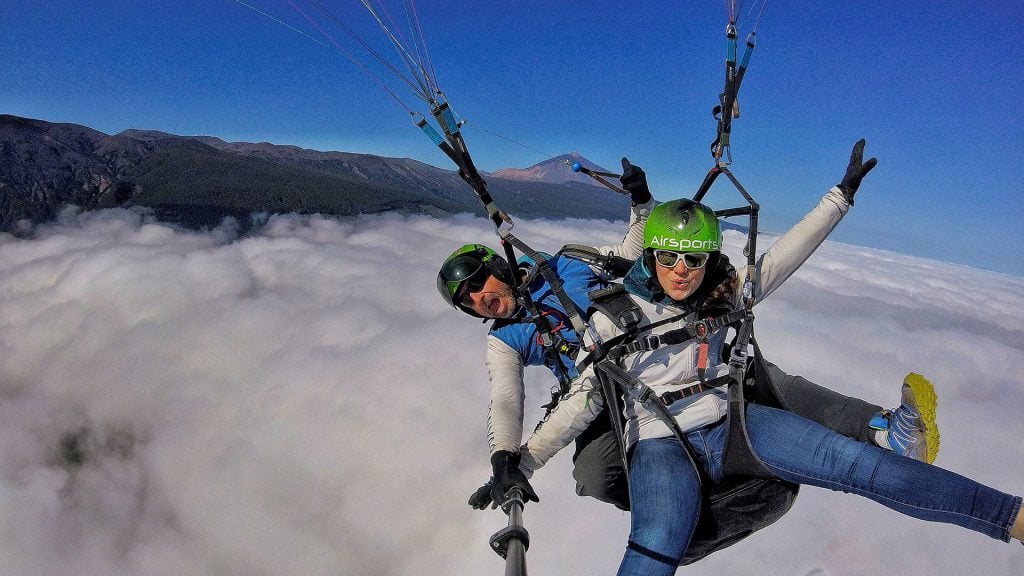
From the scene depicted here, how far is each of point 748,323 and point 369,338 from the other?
8896 cm

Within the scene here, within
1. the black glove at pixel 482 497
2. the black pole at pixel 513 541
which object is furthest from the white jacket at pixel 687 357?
the black glove at pixel 482 497

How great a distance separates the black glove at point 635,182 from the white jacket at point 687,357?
4.13 ft

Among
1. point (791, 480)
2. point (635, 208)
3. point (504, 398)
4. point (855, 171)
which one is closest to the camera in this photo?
point (791, 480)

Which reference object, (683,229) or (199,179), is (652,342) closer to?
(683,229)

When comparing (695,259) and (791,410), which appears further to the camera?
(791,410)

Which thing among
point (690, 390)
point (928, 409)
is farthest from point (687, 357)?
point (928, 409)

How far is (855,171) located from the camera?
2561 mm

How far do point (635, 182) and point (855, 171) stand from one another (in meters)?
1.33

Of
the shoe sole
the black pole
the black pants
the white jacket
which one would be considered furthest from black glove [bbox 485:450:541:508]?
the shoe sole

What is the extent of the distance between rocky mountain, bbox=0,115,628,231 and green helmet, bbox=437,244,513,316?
12468cm

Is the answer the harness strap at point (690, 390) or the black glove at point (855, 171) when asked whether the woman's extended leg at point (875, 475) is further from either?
the black glove at point (855, 171)

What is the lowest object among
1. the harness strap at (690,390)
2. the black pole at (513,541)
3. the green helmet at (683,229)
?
the black pole at (513,541)

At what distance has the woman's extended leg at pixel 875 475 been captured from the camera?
1.86 metres

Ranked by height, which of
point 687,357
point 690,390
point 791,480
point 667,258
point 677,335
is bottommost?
point 791,480
